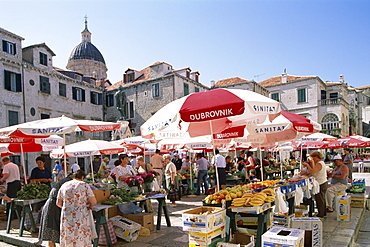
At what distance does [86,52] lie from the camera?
52031 mm

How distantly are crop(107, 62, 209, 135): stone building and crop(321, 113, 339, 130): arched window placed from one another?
17.6m

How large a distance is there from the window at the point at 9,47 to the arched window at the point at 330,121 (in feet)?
119

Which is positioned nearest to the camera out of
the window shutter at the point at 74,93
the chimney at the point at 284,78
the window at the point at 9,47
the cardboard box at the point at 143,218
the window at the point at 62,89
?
the cardboard box at the point at 143,218

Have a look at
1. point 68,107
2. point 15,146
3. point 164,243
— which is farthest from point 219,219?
point 68,107

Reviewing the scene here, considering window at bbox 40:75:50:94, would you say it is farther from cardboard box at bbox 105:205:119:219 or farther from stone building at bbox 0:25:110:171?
cardboard box at bbox 105:205:119:219

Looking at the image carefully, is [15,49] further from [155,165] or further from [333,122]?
[333,122]

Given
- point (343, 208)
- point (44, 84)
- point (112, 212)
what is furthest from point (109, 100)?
point (343, 208)

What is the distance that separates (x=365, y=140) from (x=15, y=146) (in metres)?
15.1

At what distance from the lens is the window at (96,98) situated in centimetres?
3363

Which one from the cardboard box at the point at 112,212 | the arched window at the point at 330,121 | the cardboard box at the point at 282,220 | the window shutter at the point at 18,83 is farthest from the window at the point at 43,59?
the arched window at the point at 330,121

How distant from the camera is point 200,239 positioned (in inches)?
171

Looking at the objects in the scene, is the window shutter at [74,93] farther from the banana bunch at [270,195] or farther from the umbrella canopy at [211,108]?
the banana bunch at [270,195]

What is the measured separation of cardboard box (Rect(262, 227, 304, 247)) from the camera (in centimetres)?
391

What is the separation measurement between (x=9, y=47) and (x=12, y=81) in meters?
2.58
